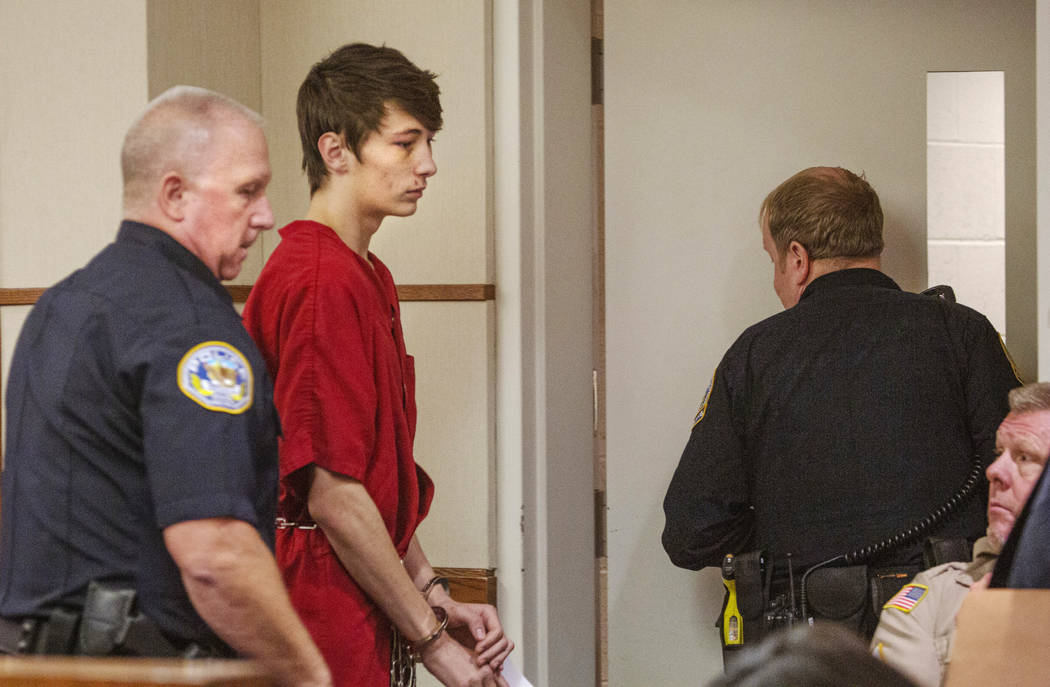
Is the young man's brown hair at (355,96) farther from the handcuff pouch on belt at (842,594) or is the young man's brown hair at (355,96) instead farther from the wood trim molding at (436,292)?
the handcuff pouch on belt at (842,594)

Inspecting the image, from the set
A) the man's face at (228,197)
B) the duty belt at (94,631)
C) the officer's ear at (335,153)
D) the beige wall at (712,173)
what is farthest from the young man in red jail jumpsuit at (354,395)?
the beige wall at (712,173)

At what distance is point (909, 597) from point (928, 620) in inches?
2.1

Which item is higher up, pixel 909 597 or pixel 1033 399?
pixel 1033 399

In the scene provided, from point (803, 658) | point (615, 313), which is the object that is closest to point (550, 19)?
point (615, 313)

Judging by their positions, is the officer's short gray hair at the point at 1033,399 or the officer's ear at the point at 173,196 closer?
the officer's ear at the point at 173,196

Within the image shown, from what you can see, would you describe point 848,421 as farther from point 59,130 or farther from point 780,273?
point 59,130

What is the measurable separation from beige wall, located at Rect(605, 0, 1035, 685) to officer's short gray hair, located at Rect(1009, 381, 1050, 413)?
96 centimetres

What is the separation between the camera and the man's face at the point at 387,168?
1773 millimetres

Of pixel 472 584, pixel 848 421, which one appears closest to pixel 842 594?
pixel 848 421

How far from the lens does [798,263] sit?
233 cm

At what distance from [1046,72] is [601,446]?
4.60 feet

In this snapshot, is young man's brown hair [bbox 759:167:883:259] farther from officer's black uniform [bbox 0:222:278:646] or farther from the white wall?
officer's black uniform [bbox 0:222:278:646]

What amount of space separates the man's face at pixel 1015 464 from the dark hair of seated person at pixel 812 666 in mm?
1197

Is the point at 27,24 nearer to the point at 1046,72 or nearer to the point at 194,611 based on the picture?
the point at 194,611
